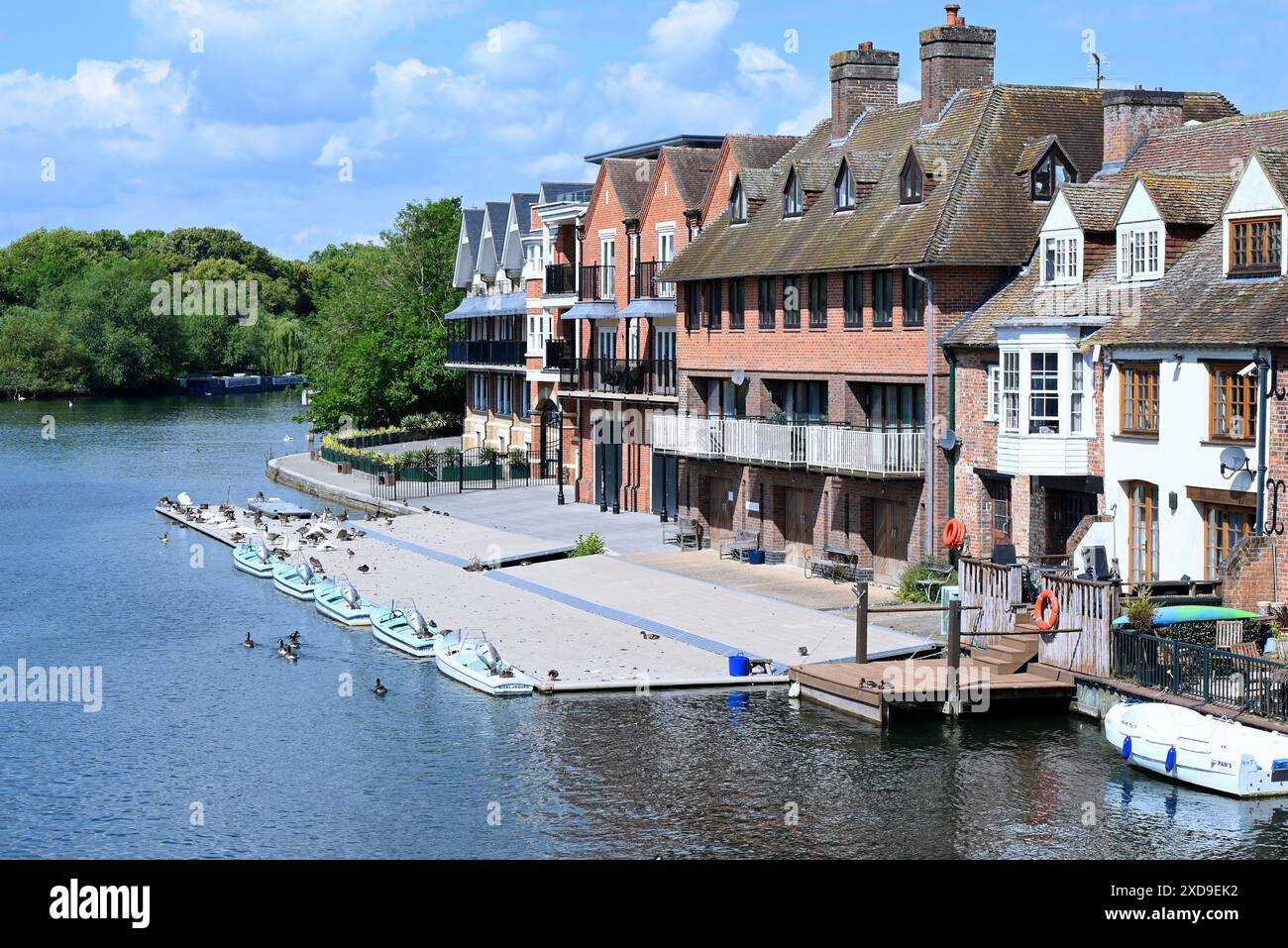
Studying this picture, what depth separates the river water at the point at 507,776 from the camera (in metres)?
25.8

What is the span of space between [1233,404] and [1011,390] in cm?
672

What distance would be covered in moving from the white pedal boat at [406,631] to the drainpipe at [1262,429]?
18128 millimetres

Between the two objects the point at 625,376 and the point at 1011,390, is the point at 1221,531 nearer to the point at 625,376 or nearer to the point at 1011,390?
the point at 1011,390

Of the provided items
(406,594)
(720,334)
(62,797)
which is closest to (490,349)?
(720,334)

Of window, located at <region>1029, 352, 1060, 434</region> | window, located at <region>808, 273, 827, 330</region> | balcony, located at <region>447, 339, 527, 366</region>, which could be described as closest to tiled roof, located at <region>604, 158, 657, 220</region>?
window, located at <region>808, 273, 827, 330</region>

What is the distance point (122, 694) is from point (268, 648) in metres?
5.24

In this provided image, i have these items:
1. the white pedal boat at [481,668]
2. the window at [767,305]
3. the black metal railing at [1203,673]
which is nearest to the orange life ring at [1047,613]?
the black metal railing at [1203,673]

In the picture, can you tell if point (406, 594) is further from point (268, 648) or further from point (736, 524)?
point (736, 524)

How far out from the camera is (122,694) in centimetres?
3691

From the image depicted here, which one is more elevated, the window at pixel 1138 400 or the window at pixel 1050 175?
the window at pixel 1050 175

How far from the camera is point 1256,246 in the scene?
113 feet

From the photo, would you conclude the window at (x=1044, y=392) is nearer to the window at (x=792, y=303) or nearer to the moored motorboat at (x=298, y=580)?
the window at (x=792, y=303)

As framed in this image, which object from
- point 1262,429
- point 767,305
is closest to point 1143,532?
point 1262,429
